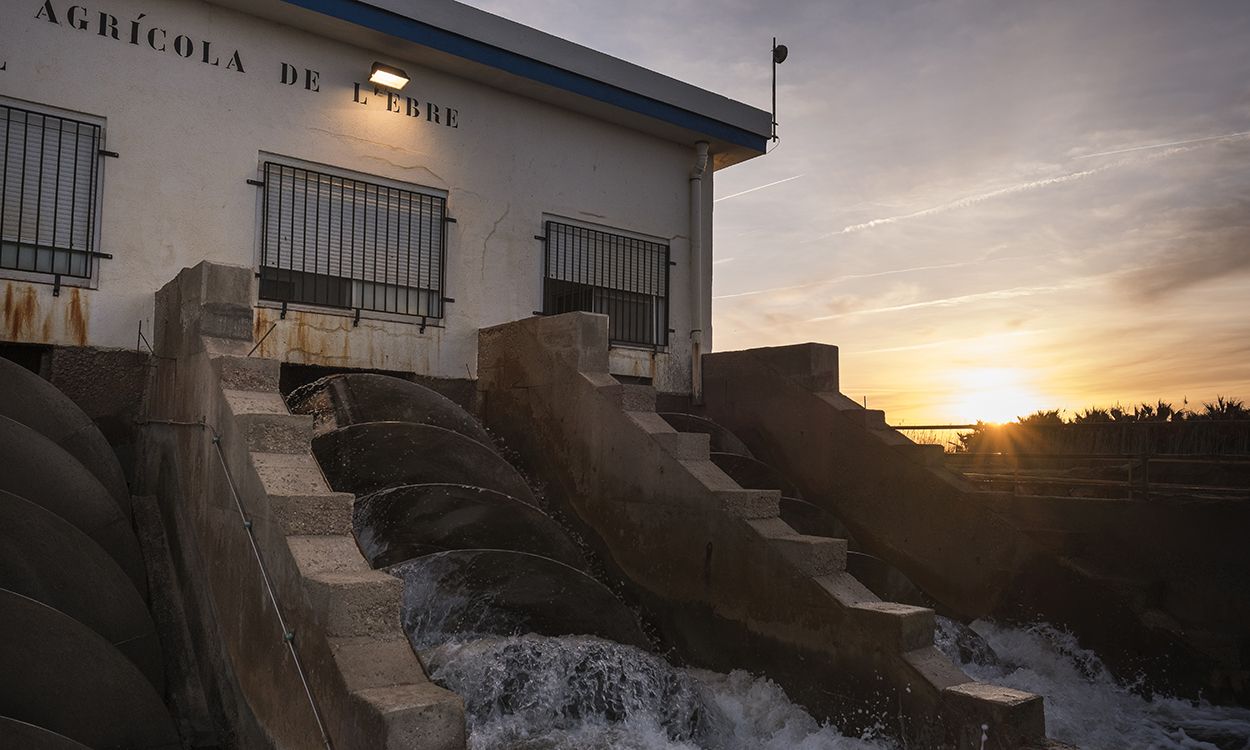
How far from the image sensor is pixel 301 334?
8977mm

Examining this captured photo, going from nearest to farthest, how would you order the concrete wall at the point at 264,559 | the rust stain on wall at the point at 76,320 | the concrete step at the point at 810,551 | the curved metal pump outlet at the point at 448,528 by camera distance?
the concrete wall at the point at 264,559 → the curved metal pump outlet at the point at 448,528 → the concrete step at the point at 810,551 → the rust stain on wall at the point at 76,320

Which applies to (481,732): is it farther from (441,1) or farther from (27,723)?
(441,1)


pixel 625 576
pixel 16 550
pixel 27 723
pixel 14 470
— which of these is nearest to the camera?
pixel 27 723

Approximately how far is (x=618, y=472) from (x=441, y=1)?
215 inches

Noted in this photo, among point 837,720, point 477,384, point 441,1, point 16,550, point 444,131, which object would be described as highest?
point 441,1

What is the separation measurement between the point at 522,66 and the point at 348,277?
3.24m

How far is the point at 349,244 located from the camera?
9492 millimetres

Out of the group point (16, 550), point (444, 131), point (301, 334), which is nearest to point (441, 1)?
point (444, 131)

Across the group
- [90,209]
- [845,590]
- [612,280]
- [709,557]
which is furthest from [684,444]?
[90,209]

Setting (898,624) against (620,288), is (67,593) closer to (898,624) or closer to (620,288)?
(898,624)

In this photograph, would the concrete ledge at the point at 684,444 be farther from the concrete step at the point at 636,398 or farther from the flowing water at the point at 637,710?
the flowing water at the point at 637,710

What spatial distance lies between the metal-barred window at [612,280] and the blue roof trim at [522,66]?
5.45 ft

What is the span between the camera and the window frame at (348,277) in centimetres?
889

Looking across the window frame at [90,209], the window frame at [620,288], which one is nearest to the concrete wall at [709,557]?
the window frame at [620,288]
